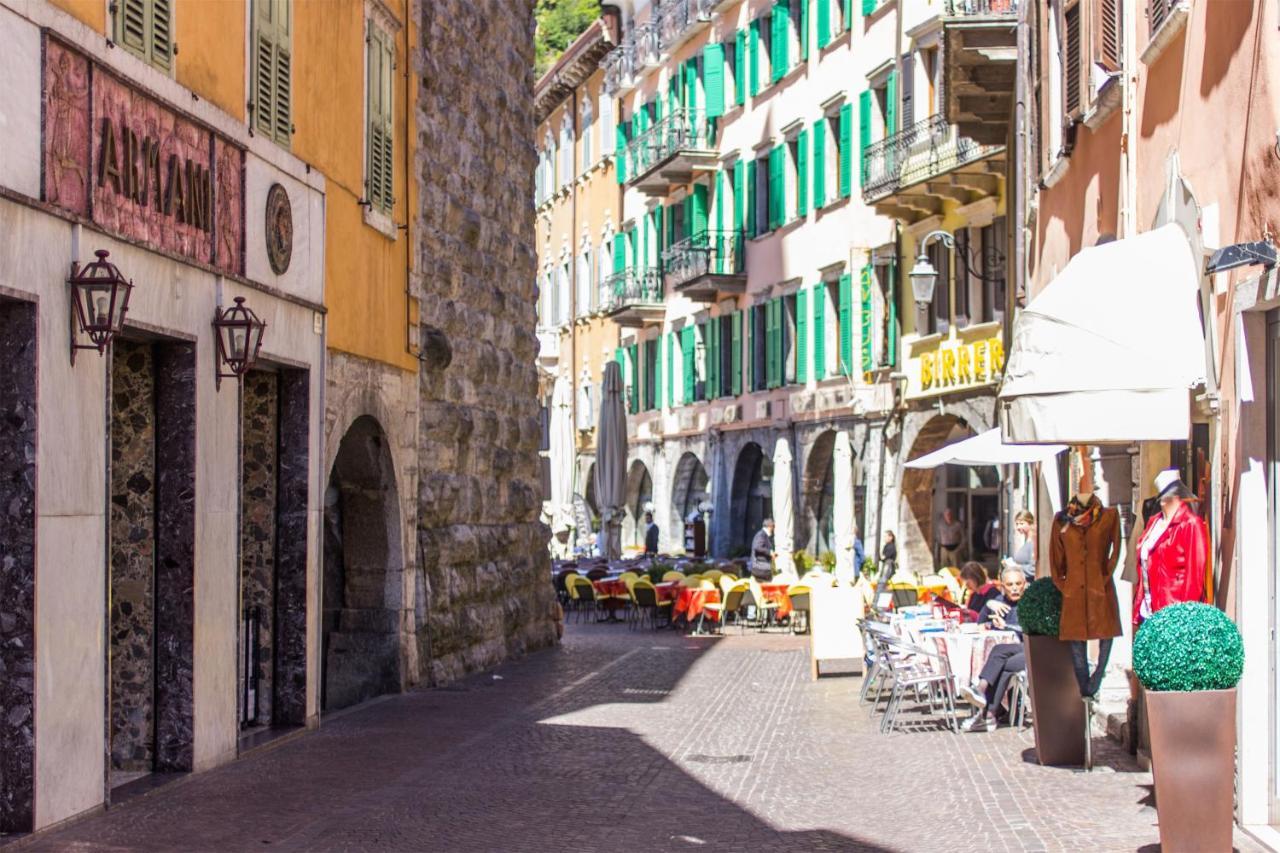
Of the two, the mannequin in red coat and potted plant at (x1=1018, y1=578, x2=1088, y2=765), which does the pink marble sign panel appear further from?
potted plant at (x1=1018, y1=578, x2=1088, y2=765)

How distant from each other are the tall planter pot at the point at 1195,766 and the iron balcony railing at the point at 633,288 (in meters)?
38.5

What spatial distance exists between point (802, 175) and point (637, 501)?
1538cm

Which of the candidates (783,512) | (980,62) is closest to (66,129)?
(980,62)

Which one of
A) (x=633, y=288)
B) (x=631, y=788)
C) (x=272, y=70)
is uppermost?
(x=633, y=288)

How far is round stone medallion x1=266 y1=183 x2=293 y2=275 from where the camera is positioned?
14031 mm

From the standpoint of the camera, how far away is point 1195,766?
8688 mm

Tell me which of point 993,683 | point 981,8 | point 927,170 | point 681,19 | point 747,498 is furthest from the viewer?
point 681,19

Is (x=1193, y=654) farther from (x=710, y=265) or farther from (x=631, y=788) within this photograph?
(x=710, y=265)

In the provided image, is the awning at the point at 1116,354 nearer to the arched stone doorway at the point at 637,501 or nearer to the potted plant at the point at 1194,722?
the potted plant at the point at 1194,722

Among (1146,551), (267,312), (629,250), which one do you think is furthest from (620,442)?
(1146,551)

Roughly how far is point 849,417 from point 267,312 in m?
21.7

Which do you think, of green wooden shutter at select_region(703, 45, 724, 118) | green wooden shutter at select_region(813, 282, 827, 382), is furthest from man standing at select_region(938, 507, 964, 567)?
green wooden shutter at select_region(703, 45, 724, 118)

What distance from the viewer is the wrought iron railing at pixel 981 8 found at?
965 inches

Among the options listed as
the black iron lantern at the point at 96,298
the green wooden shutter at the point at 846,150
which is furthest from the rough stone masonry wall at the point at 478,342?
the green wooden shutter at the point at 846,150
